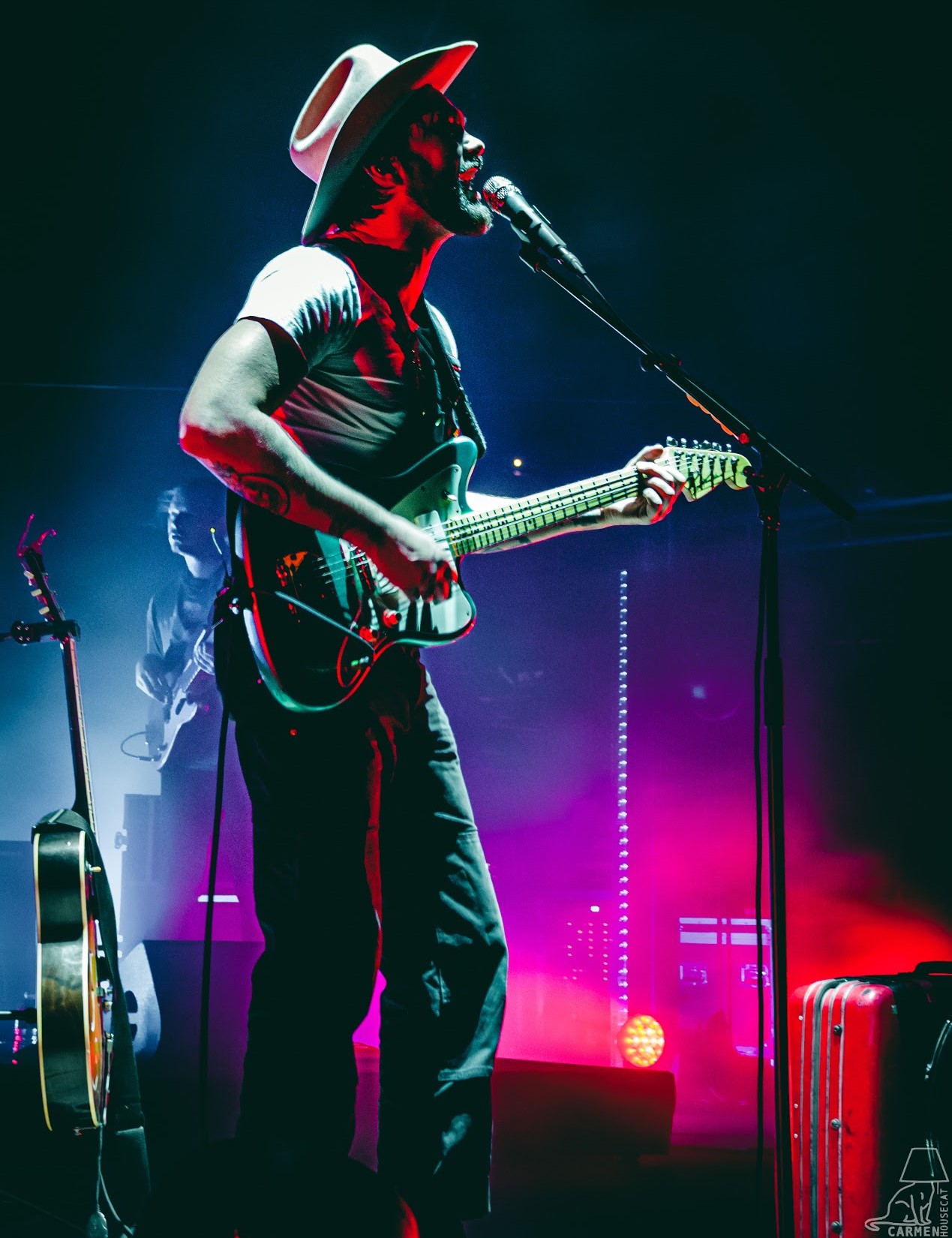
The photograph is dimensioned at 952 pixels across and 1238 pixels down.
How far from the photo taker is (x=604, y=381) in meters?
6.00

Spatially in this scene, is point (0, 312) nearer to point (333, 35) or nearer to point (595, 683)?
point (333, 35)

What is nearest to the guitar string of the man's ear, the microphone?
the microphone

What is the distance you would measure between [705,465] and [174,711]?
442 centimetres

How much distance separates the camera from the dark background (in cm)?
381

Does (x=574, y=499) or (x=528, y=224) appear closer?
(x=528, y=224)

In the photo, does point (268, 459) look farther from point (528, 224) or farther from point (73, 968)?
point (73, 968)

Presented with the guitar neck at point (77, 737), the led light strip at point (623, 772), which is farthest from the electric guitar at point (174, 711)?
the guitar neck at point (77, 737)

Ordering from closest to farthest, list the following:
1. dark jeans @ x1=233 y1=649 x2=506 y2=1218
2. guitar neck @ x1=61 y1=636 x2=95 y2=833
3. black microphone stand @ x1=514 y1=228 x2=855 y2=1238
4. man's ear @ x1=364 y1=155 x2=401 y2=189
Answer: dark jeans @ x1=233 y1=649 x2=506 y2=1218 → black microphone stand @ x1=514 y1=228 x2=855 y2=1238 → man's ear @ x1=364 y1=155 x2=401 y2=189 → guitar neck @ x1=61 y1=636 x2=95 y2=833

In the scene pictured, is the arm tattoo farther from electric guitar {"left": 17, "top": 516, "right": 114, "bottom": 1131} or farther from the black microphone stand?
electric guitar {"left": 17, "top": 516, "right": 114, "bottom": 1131}

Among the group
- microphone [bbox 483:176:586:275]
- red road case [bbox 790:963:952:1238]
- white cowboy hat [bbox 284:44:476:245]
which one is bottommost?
red road case [bbox 790:963:952:1238]

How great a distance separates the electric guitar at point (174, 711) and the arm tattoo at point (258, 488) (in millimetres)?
4283

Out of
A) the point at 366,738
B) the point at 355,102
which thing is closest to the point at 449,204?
the point at 355,102

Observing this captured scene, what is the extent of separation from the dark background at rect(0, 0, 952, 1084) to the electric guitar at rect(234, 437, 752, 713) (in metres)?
2.43

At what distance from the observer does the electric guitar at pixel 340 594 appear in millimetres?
1819
